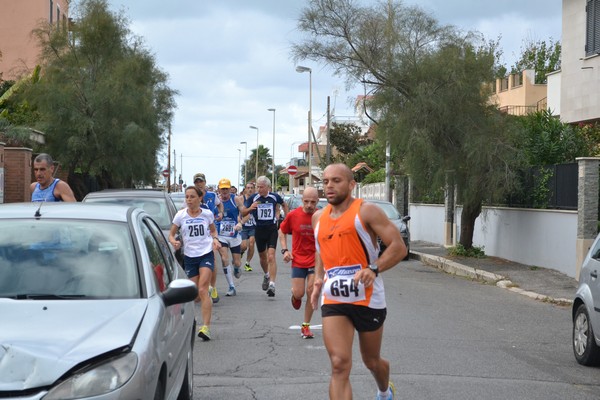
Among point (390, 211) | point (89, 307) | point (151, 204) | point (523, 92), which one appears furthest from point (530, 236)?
point (523, 92)

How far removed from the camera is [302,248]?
10.9m

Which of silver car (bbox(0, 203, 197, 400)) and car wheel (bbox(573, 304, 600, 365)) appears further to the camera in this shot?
car wheel (bbox(573, 304, 600, 365))

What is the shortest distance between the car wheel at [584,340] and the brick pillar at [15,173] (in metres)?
18.7

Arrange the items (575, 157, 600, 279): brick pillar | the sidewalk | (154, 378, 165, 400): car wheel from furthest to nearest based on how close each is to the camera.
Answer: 1. (575, 157, 600, 279): brick pillar
2. the sidewalk
3. (154, 378, 165, 400): car wheel

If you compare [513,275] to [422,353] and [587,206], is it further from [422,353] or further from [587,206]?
[422,353]

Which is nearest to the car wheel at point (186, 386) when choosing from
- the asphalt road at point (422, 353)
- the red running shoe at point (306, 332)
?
the asphalt road at point (422, 353)

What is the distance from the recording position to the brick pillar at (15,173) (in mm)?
24703

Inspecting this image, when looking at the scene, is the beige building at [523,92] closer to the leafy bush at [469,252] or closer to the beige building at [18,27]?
the beige building at [18,27]

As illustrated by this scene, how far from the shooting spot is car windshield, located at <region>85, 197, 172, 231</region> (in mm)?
14203

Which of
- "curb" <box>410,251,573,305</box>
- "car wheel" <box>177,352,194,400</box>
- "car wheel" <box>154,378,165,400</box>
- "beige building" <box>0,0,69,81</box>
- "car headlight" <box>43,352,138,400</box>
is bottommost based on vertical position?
"curb" <box>410,251,573,305</box>

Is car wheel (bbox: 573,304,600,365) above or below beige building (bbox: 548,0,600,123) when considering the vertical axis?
below

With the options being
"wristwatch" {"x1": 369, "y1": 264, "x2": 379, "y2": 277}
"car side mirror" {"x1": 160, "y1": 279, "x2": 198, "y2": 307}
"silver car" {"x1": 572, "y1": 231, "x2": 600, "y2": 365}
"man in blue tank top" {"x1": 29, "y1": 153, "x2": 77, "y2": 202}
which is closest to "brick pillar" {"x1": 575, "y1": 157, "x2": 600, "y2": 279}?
"silver car" {"x1": 572, "y1": 231, "x2": 600, "y2": 365}

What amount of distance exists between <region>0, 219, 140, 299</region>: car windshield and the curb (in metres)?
11.0

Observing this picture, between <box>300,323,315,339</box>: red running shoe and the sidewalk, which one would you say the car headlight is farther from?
the sidewalk
